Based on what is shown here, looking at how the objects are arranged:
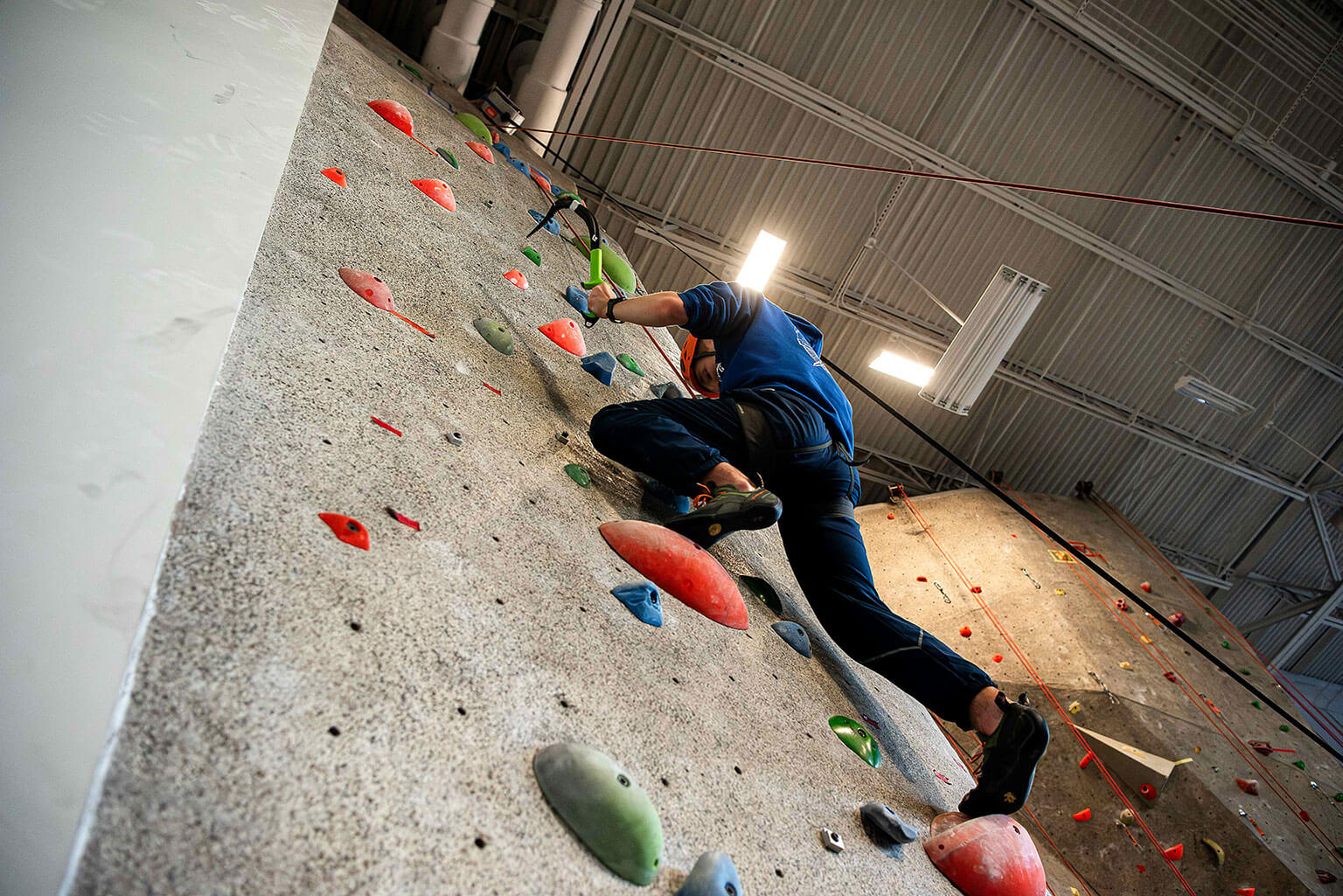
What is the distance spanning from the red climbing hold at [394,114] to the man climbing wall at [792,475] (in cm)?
134

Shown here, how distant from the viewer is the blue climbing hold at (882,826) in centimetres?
168

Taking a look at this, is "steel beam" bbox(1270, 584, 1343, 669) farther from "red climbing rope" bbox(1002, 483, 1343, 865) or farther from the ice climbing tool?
the ice climbing tool

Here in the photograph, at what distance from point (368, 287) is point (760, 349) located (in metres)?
1.27

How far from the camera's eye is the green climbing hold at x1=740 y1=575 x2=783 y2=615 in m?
2.49

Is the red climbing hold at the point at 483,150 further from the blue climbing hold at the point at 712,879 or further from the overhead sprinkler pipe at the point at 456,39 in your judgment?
the blue climbing hold at the point at 712,879

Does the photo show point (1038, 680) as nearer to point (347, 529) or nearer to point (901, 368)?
point (901, 368)

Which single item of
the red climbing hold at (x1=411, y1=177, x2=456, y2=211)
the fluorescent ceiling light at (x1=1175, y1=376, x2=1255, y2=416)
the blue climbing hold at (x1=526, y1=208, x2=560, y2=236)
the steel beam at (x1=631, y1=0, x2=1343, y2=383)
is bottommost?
the blue climbing hold at (x1=526, y1=208, x2=560, y2=236)

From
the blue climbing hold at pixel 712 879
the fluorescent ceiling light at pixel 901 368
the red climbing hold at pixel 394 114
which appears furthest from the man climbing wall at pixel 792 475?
the fluorescent ceiling light at pixel 901 368

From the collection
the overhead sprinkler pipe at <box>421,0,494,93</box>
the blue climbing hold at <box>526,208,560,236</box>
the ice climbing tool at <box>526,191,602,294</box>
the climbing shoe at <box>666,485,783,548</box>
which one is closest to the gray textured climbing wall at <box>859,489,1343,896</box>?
the climbing shoe at <box>666,485,783,548</box>

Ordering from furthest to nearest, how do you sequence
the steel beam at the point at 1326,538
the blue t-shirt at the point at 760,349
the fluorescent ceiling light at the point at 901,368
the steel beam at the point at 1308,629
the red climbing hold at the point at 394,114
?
the steel beam at the point at 1308,629, the steel beam at the point at 1326,538, the fluorescent ceiling light at the point at 901,368, the red climbing hold at the point at 394,114, the blue t-shirt at the point at 760,349

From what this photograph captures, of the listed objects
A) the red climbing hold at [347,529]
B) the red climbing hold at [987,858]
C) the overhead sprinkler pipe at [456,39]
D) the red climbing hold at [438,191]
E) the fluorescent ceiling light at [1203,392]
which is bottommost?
the red climbing hold at [987,858]

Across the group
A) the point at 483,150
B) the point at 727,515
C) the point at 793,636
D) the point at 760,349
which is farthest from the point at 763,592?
the point at 483,150

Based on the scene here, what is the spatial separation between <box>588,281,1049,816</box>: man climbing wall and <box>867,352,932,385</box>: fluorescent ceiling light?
5.41 meters

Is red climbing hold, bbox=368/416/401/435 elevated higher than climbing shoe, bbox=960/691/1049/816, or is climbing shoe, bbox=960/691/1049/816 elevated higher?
red climbing hold, bbox=368/416/401/435
